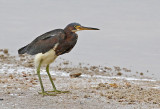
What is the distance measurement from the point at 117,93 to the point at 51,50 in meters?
2.56

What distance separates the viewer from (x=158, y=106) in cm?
898

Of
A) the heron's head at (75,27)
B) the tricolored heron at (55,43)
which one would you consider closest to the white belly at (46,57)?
the tricolored heron at (55,43)

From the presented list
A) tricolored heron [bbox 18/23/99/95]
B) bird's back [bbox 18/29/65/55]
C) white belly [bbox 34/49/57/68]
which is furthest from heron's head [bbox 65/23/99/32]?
white belly [bbox 34/49/57/68]

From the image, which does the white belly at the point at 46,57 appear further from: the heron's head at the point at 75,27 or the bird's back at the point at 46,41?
the heron's head at the point at 75,27

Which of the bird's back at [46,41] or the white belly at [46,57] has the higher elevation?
the bird's back at [46,41]

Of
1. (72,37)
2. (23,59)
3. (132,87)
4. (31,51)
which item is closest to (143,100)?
(132,87)

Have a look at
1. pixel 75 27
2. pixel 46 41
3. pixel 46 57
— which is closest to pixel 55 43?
pixel 46 41

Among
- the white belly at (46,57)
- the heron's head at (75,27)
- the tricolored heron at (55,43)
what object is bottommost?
the white belly at (46,57)

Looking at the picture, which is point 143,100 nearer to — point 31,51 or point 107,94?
point 107,94

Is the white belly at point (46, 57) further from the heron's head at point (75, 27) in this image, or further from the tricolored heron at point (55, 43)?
the heron's head at point (75, 27)

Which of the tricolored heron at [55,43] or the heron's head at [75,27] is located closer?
the tricolored heron at [55,43]

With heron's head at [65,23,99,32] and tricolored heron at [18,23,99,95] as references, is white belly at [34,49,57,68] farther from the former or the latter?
heron's head at [65,23,99,32]

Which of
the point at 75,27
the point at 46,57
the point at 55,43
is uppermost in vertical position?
the point at 75,27

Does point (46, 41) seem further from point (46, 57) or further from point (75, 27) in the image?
point (75, 27)
